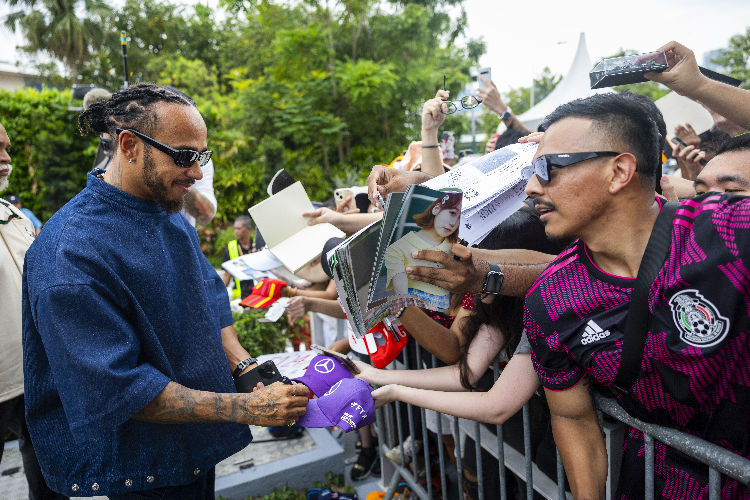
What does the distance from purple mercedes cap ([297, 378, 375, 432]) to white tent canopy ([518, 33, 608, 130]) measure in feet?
29.4

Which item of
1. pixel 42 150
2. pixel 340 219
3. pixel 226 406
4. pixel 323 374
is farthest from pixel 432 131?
pixel 42 150

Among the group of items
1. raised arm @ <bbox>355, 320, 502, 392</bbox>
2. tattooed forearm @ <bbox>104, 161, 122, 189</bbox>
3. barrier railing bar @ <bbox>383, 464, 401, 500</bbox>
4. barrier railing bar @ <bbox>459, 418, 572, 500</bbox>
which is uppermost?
tattooed forearm @ <bbox>104, 161, 122, 189</bbox>

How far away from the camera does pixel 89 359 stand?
155 cm

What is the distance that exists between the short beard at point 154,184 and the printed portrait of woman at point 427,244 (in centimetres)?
97

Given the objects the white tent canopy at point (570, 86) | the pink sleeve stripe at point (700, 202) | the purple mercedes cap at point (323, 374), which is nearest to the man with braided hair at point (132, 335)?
the purple mercedes cap at point (323, 374)

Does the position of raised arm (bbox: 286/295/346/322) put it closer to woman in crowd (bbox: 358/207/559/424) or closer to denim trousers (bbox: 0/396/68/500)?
woman in crowd (bbox: 358/207/559/424)

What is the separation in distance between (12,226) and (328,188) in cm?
1188

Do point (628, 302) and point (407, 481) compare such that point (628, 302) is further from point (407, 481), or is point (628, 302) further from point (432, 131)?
point (407, 481)

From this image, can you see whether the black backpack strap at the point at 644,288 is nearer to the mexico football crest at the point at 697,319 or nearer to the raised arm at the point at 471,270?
the mexico football crest at the point at 697,319

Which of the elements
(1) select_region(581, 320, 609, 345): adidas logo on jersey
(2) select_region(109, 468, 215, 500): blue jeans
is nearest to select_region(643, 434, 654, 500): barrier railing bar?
(1) select_region(581, 320, 609, 345): adidas logo on jersey

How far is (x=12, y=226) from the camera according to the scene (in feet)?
9.57

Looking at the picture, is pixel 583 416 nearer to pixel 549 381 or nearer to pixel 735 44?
pixel 549 381

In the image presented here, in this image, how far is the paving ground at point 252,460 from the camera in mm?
3490

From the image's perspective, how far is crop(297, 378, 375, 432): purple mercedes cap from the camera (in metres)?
1.90
